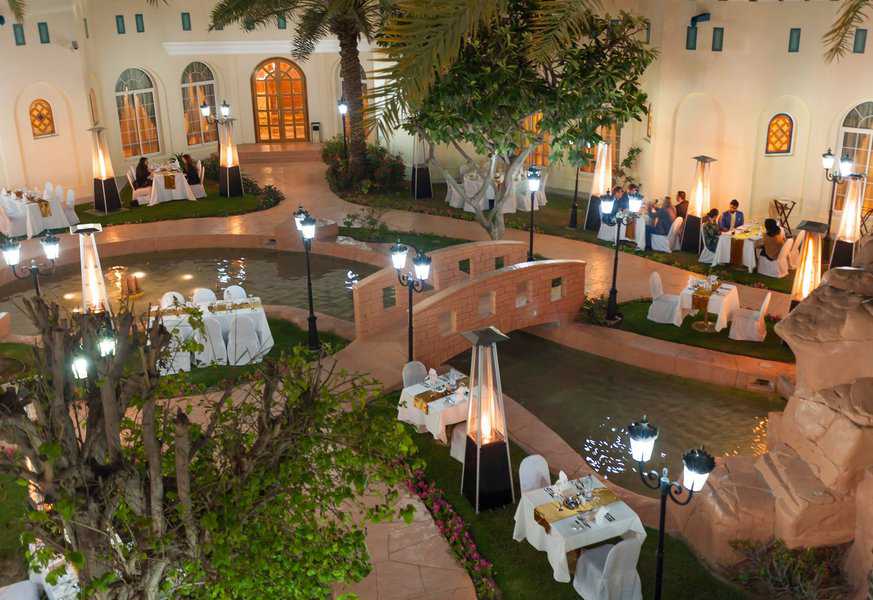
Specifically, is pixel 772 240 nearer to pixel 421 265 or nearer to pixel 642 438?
pixel 421 265

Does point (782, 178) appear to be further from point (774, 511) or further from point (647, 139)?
point (774, 511)

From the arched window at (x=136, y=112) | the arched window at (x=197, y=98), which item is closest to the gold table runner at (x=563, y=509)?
the arched window at (x=136, y=112)

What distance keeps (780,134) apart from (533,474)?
1305cm

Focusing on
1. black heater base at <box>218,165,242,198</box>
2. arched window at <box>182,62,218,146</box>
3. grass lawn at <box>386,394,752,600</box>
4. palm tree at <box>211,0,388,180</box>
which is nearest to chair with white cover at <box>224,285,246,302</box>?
grass lawn at <box>386,394,752,600</box>

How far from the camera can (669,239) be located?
1939 cm

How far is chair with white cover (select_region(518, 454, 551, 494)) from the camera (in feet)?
32.5

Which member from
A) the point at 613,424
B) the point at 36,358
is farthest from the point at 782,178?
the point at 36,358

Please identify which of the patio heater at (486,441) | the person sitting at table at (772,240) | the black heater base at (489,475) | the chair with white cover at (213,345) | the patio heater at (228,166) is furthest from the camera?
the patio heater at (228,166)

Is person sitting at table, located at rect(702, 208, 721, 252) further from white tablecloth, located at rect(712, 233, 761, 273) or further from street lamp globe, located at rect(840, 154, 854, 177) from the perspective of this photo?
street lamp globe, located at rect(840, 154, 854, 177)

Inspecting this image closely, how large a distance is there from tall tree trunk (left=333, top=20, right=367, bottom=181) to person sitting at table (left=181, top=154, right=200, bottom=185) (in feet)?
13.7

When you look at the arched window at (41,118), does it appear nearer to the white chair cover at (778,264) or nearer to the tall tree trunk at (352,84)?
the tall tree trunk at (352,84)

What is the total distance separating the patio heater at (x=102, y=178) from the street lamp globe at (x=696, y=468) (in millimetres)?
18238

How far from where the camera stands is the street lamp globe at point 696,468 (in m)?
7.39

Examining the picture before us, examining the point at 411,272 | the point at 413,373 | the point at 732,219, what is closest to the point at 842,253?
the point at 732,219
